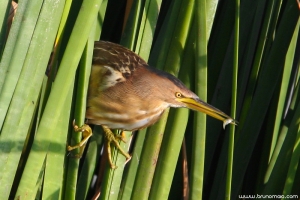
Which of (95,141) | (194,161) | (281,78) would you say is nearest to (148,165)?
(194,161)

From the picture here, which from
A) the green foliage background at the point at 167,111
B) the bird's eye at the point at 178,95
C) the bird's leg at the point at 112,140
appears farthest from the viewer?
the bird's eye at the point at 178,95

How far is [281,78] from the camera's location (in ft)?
5.27

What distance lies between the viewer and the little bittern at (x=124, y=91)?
1.55 m

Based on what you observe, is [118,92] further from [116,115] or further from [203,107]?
[203,107]

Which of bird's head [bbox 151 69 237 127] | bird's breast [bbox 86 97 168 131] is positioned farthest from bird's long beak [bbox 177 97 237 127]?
bird's breast [bbox 86 97 168 131]

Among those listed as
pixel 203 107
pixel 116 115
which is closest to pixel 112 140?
pixel 116 115

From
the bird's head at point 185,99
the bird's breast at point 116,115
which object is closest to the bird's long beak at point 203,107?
the bird's head at point 185,99

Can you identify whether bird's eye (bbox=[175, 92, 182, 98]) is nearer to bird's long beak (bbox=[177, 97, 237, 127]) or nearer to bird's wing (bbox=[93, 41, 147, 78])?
bird's long beak (bbox=[177, 97, 237, 127])

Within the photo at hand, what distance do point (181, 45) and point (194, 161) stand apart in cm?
30

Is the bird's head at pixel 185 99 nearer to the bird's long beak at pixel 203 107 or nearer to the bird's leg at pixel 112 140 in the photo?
the bird's long beak at pixel 203 107

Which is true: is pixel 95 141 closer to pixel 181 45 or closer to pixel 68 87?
pixel 181 45

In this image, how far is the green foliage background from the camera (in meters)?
1.04

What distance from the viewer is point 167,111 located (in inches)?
58.1

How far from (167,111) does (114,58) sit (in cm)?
26
